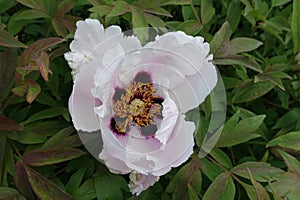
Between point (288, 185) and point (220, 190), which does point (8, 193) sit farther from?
point (288, 185)

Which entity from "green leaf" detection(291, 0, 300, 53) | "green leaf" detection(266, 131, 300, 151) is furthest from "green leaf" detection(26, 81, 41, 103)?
"green leaf" detection(291, 0, 300, 53)

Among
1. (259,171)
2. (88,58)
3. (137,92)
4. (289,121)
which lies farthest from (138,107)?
(289,121)

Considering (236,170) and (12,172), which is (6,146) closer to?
(12,172)

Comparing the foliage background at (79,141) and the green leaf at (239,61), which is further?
the green leaf at (239,61)

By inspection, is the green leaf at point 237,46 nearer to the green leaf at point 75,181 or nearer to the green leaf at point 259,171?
the green leaf at point 259,171

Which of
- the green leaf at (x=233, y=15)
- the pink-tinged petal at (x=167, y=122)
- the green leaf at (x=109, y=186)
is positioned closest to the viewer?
the pink-tinged petal at (x=167, y=122)

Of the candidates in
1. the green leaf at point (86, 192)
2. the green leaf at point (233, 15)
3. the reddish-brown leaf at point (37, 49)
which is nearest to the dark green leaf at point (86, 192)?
the green leaf at point (86, 192)
